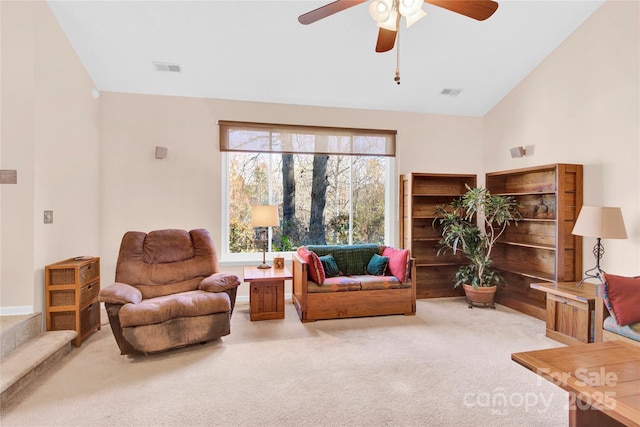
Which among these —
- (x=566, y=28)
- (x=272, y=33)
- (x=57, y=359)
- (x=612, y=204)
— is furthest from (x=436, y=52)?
(x=57, y=359)

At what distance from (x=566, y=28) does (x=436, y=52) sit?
1404 mm

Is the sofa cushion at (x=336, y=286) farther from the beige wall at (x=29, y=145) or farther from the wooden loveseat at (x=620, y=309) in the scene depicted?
the beige wall at (x=29, y=145)

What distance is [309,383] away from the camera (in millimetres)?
2416

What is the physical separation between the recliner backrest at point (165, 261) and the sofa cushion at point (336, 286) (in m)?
1.07

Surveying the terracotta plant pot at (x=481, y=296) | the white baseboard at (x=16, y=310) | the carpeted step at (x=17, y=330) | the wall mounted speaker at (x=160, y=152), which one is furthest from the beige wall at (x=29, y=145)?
the terracotta plant pot at (x=481, y=296)

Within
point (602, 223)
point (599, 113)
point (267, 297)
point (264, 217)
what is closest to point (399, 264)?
point (267, 297)

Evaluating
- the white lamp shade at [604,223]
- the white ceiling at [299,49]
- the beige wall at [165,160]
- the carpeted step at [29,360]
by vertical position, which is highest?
the white ceiling at [299,49]

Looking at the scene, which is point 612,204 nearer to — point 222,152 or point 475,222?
point 475,222

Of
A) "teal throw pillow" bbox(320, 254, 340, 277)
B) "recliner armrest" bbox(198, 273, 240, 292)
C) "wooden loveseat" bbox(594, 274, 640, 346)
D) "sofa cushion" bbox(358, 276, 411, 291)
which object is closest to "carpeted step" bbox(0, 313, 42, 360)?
"recliner armrest" bbox(198, 273, 240, 292)

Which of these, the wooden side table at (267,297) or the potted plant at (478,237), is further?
the potted plant at (478,237)

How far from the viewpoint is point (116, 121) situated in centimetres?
412

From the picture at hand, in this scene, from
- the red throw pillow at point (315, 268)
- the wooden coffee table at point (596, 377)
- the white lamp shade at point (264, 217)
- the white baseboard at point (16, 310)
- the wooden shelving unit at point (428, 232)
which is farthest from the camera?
the wooden shelving unit at point (428, 232)

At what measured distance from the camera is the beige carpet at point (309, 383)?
2.03 m

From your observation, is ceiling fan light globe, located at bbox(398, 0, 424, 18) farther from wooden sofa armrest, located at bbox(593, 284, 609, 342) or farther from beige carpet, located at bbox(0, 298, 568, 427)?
wooden sofa armrest, located at bbox(593, 284, 609, 342)
